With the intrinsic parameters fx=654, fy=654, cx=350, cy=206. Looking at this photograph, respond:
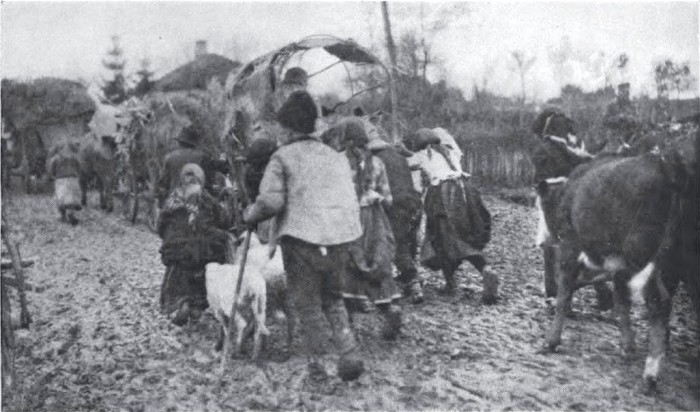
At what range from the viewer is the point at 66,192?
47.9 ft

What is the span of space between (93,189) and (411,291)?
19.4 m

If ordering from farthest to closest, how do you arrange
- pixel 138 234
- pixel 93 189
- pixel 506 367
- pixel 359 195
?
pixel 93 189
pixel 138 234
pixel 359 195
pixel 506 367

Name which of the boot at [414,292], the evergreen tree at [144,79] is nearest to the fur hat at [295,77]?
the boot at [414,292]

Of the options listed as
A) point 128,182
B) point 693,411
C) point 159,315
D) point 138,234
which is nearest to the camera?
point 693,411

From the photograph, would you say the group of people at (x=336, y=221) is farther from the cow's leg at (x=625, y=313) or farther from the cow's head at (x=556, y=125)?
the cow's leg at (x=625, y=313)

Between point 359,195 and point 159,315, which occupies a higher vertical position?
point 359,195

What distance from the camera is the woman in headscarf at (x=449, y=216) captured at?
22.5 ft

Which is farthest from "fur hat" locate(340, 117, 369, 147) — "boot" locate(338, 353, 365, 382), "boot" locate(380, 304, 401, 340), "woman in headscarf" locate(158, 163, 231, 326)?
"boot" locate(338, 353, 365, 382)

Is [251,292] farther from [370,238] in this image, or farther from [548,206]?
[548,206]

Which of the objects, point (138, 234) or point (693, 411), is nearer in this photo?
point (693, 411)

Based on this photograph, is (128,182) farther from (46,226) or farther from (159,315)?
(159,315)

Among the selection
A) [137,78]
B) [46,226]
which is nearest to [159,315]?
[46,226]

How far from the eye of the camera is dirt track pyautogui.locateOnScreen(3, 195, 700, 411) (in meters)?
4.29

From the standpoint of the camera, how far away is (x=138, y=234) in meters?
13.8
